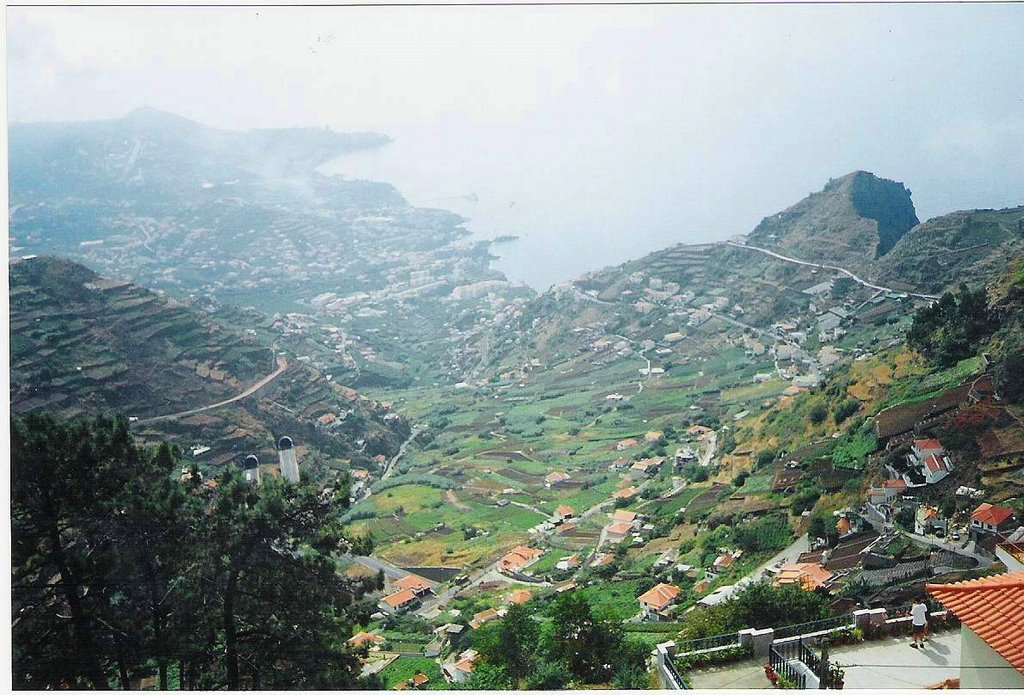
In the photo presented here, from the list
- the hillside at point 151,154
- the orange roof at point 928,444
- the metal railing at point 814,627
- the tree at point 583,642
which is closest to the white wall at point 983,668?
the metal railing at point 814,627

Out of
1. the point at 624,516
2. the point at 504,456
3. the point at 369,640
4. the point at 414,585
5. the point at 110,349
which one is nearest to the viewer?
the point at 369,640

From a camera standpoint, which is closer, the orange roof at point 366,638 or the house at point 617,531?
the orange roof at point 366,638

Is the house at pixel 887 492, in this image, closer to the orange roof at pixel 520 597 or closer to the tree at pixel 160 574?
the orange roof at pixel 520 597

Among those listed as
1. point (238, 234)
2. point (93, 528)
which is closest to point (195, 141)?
point (238, 234)

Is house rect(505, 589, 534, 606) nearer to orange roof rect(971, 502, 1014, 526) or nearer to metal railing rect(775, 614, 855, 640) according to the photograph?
metal railing rect(775, 614, 855, 640)

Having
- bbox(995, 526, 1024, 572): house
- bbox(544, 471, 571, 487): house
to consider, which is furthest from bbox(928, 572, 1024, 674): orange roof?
bbox(544, 471, 571, 487): house

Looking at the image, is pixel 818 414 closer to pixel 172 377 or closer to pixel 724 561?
pixel 724 561

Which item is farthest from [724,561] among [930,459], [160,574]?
[160,574]
